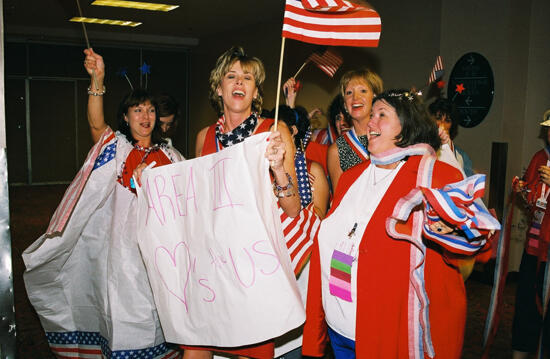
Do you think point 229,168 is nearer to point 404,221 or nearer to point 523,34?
point 404,221

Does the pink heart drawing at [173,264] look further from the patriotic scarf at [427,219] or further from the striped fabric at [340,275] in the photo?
the patriotic scarf at [427,219]

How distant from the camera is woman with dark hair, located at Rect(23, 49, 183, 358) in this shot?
2.82 meters

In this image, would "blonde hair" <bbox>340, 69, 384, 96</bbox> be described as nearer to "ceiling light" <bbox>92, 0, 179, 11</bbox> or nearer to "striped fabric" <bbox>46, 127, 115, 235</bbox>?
"striped fabric" <bbox>46, 127, 115, 235</bbox>

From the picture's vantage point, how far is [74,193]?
9.32 feet

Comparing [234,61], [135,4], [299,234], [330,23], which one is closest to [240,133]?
[234,61]

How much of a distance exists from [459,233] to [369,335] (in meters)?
0.52

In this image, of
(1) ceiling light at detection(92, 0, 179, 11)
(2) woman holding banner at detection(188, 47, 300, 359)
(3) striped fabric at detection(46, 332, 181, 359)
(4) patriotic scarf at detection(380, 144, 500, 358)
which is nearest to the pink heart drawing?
(2) woman holding banner at detection(188, 47, 300, 359)

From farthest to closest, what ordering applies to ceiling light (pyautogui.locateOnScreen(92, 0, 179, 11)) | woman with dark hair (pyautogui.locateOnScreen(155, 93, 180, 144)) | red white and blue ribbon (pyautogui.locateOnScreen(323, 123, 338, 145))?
ceiling light (pyautogui.locateOnScreen(92, 0, 179, 11)) → red white and blue ribbon (pyautogui.locateOnScreen(323, 123, 338, 145)) → woman with dark hair (pyautogui.locateOnScreen(155, 93, 180, 144))

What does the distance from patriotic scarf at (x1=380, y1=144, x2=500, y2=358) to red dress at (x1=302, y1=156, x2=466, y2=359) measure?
1.2 inches

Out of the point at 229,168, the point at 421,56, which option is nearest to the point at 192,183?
the point at 229,168

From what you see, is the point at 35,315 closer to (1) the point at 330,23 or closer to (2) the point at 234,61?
(2) the point at 234,61

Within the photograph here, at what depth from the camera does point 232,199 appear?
183 cm

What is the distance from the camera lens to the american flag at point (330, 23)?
1825mm

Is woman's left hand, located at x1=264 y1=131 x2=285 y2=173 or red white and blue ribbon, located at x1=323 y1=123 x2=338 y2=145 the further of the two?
red white and blue ribbon, located at x1=323 y1=123 x2=338 y2=145
